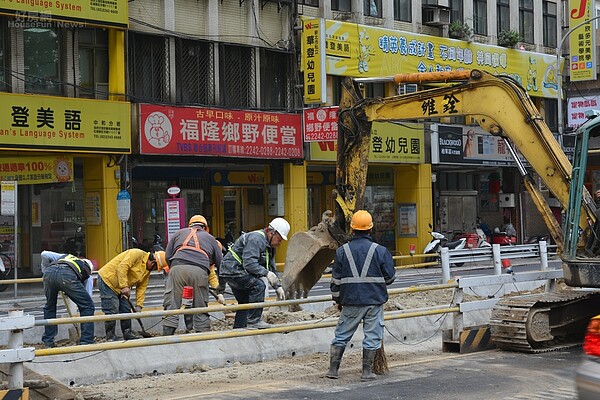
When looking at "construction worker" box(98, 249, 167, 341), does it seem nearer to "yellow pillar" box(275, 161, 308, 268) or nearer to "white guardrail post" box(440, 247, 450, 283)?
"white guardrail post" box(440, 247, 450, 283)

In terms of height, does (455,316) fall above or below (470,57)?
below

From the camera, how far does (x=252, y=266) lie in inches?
530

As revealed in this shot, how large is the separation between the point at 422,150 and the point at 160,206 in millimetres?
10758

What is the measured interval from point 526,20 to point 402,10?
29.2ft

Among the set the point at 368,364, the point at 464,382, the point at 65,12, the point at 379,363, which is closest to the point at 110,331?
the point at 379,363

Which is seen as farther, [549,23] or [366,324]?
[549,23]

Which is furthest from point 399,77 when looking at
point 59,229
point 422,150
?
point 422,150

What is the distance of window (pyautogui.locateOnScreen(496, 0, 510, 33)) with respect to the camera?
139ft

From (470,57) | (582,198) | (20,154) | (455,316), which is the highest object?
(470,57)

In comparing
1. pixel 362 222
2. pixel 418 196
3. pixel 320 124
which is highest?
pixel 320 124

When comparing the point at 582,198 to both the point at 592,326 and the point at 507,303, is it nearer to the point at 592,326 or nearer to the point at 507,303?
the point at 507,303

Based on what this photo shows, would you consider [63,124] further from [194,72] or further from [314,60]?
[314,60]

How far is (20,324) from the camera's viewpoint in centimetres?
945

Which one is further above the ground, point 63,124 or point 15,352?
point 63,124
